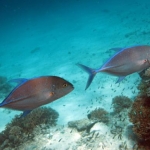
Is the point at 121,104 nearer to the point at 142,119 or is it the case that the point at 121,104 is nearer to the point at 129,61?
the point at 142,119

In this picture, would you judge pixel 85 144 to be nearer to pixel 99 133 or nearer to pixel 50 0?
pixel 99 133

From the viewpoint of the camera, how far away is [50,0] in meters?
152

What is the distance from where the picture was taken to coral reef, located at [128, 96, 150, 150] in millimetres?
3861

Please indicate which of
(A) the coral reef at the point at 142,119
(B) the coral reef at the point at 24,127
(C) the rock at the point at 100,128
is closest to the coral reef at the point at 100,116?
(C) the rock at the point at 100,128

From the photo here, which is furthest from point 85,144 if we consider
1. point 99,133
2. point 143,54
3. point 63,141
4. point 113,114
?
point 143,54

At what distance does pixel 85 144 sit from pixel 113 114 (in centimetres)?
187

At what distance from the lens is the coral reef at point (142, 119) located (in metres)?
3.86

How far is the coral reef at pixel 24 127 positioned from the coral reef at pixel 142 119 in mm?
3540

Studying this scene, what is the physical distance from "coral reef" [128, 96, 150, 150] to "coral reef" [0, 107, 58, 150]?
3540 mm

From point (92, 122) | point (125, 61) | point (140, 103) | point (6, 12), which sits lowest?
point (6, 12)

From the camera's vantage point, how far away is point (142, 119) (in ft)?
13.1

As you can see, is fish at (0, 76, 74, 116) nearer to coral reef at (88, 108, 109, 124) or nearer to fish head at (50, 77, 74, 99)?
fish head at (50, 77, 74, 99)

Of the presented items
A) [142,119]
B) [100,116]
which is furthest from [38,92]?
[100,116]

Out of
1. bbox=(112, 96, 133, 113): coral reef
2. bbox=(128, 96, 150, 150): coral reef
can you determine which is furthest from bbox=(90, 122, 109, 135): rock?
bbox=(128, 96, 150, 150): coral reef
